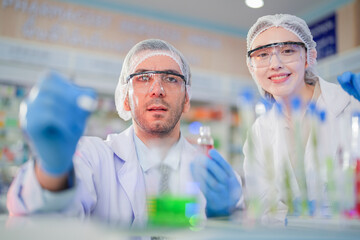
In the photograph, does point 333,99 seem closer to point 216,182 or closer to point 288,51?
point 288,51

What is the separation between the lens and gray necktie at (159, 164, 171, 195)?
1.15m

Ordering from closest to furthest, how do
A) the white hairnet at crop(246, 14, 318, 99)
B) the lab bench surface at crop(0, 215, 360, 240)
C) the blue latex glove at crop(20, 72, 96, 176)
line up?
the lab bench surface at crop(0, 215, 360, 240) < the blue latex glove at crop(20, 72, 96, 176) < the white hairnet at crop(246, 14, 318, 99)

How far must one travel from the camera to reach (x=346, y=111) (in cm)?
139

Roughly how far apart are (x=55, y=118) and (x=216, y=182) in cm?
60

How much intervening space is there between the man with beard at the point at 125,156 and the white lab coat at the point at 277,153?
93mm

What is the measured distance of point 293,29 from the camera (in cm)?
147

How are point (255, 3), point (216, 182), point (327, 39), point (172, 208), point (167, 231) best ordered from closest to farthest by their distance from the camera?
point (167, 231) < point (172, 208) < point (216, 182) < point (255, 3) < point (327, 39)

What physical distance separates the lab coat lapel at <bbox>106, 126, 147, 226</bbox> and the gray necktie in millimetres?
188

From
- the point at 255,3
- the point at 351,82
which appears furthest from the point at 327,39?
the point at 351,82

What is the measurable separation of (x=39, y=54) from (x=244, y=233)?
3684mm

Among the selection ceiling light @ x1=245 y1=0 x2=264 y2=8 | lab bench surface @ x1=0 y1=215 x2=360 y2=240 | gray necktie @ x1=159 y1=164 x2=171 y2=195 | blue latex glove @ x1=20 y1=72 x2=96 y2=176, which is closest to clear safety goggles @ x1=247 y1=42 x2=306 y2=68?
ceiling light @ x1=245 y1=0 x2=264 y2=8

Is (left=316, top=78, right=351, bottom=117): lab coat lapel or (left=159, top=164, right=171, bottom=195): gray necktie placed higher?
(left=316, top=78, right=351, bottom=117): lab coat lapel

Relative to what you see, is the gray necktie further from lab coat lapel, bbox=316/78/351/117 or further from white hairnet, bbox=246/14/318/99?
→ lab coat lapel, bbox=316/78/351/117

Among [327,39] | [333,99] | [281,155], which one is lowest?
[281,155]
